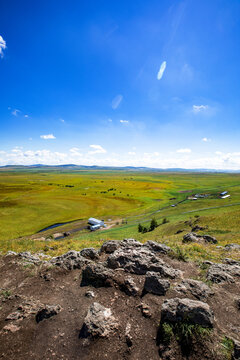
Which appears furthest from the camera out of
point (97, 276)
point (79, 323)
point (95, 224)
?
point (95, 224)

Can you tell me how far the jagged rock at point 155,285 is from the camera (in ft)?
31.3

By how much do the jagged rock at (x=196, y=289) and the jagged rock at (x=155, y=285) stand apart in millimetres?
802

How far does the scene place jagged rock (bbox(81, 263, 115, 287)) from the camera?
423 inches

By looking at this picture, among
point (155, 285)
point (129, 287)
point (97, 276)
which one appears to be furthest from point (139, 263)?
point (97, 276)

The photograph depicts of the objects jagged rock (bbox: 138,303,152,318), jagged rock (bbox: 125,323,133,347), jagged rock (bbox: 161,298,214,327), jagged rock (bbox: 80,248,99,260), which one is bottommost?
jagged rock (bbox: 80,248,99,260)

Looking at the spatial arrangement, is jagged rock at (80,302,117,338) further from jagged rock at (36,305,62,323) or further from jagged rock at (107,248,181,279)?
jagged rock at (107,248,181,279)

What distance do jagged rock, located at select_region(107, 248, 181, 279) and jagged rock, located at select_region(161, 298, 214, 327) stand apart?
11.8ft

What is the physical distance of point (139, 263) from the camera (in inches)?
469

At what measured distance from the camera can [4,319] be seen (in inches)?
330

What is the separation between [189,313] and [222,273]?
615 centimetres

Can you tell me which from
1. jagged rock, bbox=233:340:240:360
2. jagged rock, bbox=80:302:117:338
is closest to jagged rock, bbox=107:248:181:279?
jagged rock, bbox=80:302:117:338

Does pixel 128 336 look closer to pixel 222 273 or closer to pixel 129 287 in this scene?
pixel 129 287

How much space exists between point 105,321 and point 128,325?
1209 millimetres

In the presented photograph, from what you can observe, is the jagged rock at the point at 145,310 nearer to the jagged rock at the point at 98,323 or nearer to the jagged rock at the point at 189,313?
the jagged rock at the point at 189,313
